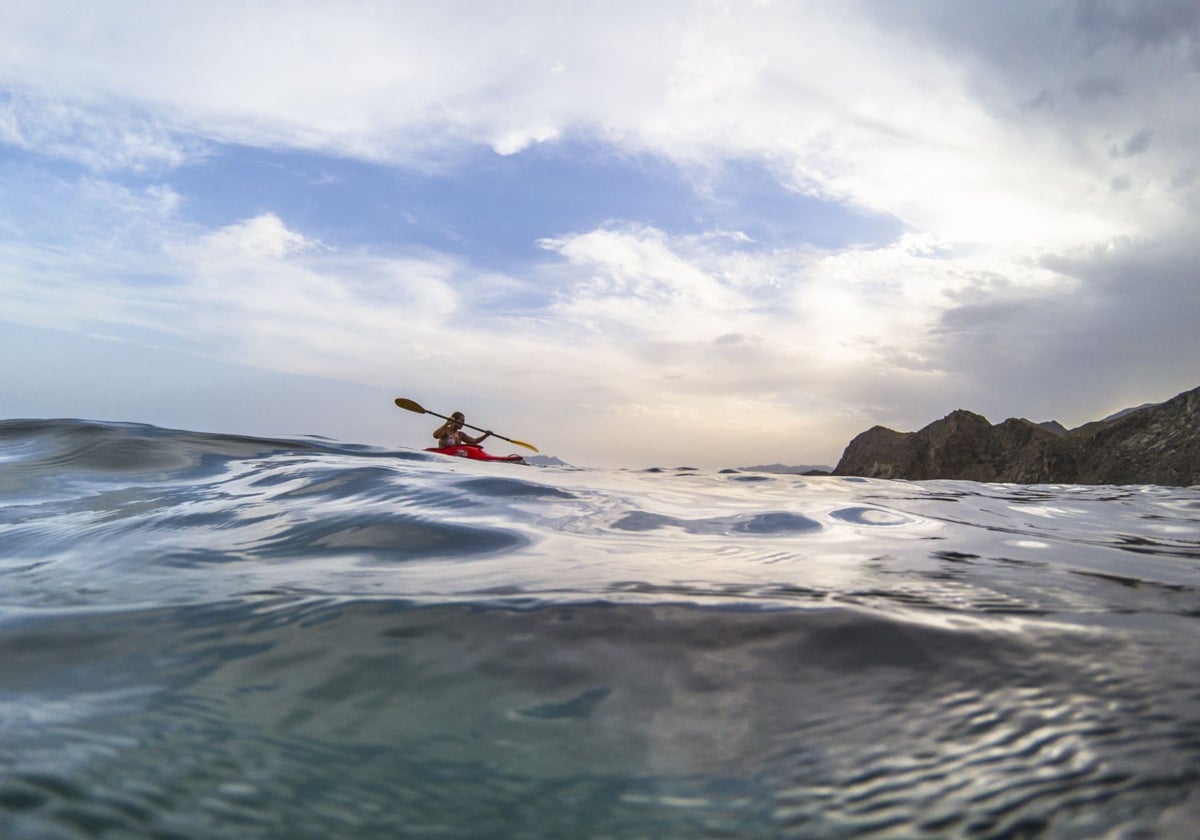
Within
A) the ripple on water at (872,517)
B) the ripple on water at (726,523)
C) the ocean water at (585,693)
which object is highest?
the ripple on water at (872,517)

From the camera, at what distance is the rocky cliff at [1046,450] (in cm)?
1362

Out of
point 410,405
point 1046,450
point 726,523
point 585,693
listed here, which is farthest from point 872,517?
point 1046,450

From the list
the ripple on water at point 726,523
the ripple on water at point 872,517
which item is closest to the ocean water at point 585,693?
the ripple on water at point 726,523

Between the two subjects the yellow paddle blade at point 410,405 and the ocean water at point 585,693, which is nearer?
the ocean water at point 585,693

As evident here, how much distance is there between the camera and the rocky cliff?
13625 mm

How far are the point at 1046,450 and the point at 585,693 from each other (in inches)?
715

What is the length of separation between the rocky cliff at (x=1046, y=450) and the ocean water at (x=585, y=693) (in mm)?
14495

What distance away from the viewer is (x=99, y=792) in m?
0.83

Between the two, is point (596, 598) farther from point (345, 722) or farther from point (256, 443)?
point (256, 443)

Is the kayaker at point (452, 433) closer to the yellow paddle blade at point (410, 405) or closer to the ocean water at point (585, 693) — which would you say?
the yellow paddle blade at point (410, 405)

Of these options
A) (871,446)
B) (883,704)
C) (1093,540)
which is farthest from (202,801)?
(871,446)

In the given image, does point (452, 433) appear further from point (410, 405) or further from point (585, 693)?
point (585, 693)

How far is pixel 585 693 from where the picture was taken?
3.70 ft

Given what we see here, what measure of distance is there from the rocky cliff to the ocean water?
14.5 metres
